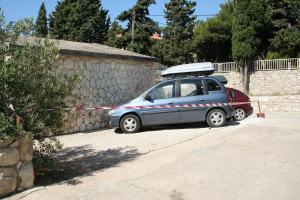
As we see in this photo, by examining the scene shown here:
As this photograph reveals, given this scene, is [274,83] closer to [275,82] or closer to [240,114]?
[275,82]

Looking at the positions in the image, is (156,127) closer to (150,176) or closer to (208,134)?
(208,134)

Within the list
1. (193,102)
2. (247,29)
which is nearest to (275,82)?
(247,29)

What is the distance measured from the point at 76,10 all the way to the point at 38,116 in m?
36.4

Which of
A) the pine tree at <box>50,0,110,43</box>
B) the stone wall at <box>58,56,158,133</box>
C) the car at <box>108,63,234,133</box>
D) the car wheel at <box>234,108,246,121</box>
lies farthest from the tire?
the pine tree at <box>50,0,110,43</box>

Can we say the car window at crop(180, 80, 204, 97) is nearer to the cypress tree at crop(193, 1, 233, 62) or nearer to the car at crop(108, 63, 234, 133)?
the car at crop(108, 63, 234, 133)

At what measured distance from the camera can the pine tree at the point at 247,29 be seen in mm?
29500

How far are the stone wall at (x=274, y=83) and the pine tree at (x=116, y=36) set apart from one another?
472 inches

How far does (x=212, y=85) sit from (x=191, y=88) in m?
0.71

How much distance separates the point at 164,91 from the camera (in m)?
14.0

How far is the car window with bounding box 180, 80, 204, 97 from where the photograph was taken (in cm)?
1387

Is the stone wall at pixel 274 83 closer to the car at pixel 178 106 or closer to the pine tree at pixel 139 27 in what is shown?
the pine tree at pixel 139 27

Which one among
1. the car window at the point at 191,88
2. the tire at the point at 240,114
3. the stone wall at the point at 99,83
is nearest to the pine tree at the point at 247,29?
the stone wall at the point at 99,83

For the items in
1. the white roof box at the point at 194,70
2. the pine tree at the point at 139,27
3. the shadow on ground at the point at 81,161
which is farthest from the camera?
the pine tree at the point at 139,27

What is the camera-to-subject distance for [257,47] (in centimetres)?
3027
